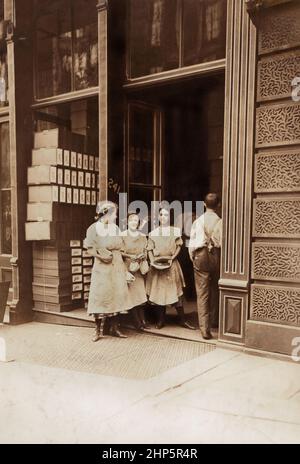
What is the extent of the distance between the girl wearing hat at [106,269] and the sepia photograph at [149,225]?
0.02 meters

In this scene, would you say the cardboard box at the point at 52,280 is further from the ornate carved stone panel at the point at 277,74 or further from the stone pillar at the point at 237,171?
the ornate carved stone panel at the point at 277,74

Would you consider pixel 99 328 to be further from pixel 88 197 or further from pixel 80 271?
pixel 88 197

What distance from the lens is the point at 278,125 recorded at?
530 centimetres

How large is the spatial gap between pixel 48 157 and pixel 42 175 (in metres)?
0.31

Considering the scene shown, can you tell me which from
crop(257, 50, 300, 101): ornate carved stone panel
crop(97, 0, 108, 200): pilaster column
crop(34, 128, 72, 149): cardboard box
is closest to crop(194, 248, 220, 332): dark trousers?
crop(97, 0, 108, 200): pilaster column

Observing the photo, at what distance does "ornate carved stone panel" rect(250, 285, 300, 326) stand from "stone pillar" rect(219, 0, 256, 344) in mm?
120

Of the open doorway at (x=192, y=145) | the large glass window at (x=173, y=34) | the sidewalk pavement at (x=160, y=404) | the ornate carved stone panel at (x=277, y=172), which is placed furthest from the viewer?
the open doorway at (x=192, y=145)

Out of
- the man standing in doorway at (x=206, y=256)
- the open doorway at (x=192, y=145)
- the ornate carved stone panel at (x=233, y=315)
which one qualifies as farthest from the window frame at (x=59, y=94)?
the ornate carved stone panel at (x=233, y=315)

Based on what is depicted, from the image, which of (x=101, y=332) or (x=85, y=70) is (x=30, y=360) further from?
(x=85, y=70)

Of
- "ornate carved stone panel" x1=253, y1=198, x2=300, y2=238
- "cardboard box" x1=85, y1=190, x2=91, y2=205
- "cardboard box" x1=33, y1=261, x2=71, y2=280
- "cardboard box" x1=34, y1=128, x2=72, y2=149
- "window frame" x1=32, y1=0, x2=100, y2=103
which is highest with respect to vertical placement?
"window frame" x1=32, y1=0, x2=100, y2=103

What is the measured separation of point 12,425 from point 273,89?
14.4 ft

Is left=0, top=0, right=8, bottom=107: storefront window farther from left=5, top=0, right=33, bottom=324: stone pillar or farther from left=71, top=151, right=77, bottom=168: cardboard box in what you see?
left=71, top=151, right=77, bottom=168: cardboard box

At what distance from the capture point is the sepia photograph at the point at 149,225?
4.07 m

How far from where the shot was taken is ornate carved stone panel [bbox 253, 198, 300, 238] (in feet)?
17.2
